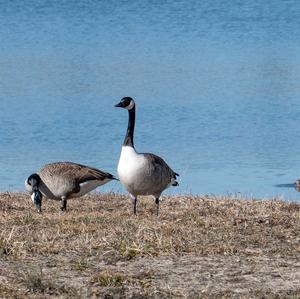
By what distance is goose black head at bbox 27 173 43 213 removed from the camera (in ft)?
32.4

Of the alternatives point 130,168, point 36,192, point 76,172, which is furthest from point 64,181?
point 130,168

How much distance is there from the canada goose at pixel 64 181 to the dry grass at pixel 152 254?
1139mm

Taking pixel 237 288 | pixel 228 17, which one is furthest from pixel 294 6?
pixel 237 288

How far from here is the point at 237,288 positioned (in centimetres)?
611

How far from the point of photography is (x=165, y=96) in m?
24.2

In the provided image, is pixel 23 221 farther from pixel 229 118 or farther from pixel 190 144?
pixel 229 118

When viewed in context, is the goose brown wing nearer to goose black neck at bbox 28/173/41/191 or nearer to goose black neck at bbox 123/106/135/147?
goose black neck at bbox 28/173/41/191

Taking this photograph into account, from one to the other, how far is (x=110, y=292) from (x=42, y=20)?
4012cm

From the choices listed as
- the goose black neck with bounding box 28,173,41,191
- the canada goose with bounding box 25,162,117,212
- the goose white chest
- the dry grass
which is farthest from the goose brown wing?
the dry grass

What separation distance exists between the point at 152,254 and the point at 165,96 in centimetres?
1741

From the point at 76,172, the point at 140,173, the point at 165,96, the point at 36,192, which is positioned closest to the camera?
the point at 140,173

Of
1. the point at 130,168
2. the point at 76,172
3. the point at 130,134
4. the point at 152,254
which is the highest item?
the point at 130,134

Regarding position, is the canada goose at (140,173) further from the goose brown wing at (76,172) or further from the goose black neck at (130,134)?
the goose brown wing at (76,172)

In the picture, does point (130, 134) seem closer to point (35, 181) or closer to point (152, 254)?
point (35, 181)
